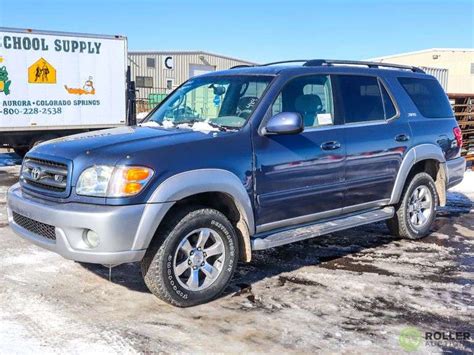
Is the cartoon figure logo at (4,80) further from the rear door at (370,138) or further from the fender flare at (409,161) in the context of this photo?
the fender flare at (409,161)

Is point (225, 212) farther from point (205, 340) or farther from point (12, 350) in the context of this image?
point (12, 350)

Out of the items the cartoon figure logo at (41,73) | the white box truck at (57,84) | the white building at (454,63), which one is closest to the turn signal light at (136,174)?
the white box truck at (57,84)

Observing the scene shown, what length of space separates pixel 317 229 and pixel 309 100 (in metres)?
1.22

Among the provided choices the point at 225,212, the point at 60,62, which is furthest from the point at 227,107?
the point at 60,62

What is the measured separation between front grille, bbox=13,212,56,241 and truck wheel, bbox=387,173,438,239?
384 centimetres

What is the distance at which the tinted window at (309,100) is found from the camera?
481 centimetres

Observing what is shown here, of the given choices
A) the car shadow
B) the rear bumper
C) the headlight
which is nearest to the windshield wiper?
the headlight

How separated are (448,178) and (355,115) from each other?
1.94 m

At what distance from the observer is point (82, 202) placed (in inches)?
150

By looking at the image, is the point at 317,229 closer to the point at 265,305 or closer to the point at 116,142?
the point at 265,305

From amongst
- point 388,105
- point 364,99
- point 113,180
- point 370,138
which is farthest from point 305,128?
point 113,180

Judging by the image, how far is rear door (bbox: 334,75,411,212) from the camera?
5211 millimetres

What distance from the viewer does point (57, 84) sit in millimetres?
12469

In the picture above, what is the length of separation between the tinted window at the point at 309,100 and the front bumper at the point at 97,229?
170 cm
